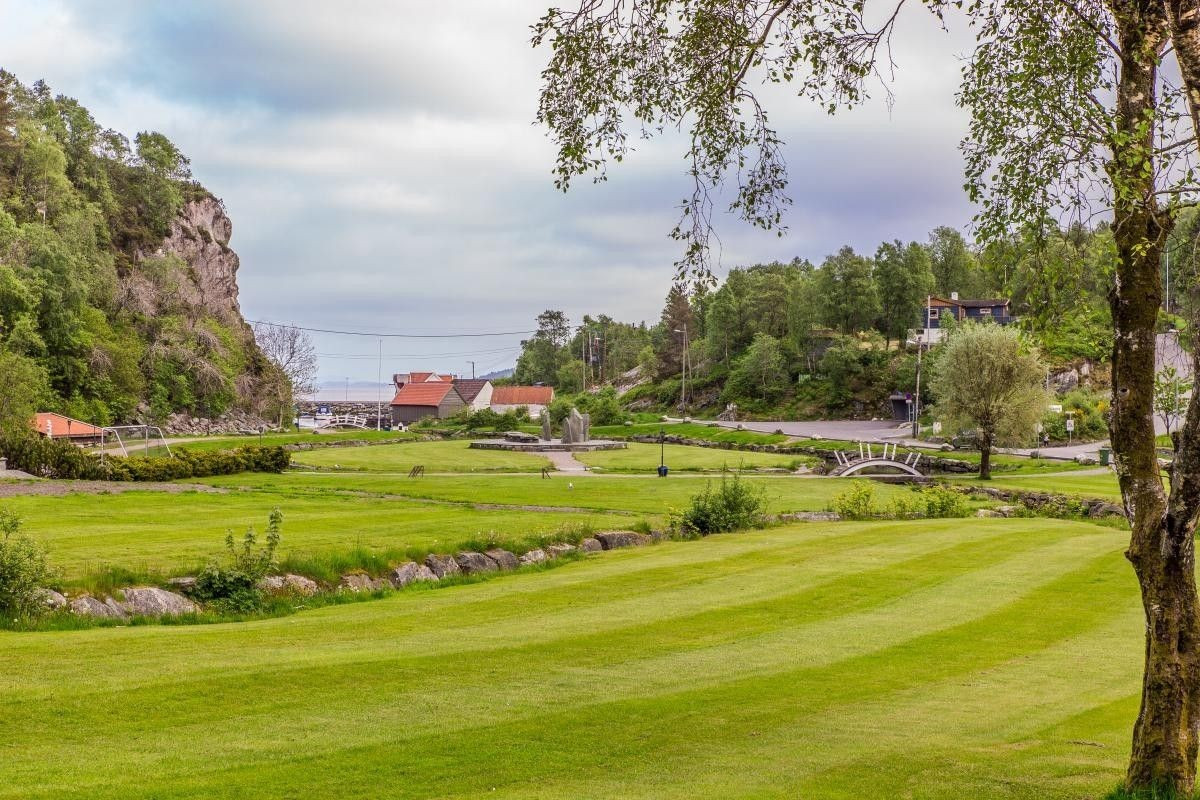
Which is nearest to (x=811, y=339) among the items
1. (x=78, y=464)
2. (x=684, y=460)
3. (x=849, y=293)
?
(x=849, y=293)

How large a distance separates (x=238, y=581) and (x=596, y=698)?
8255 millimetres

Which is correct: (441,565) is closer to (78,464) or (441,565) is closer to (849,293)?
(78,464)

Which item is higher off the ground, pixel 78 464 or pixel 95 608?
pixel 78 464

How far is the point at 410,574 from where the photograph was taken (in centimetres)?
1784

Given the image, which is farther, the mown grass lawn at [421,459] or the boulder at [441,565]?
the mown grass lawn at [421,459]

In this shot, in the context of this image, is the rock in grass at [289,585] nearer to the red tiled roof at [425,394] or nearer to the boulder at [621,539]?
the boulder at [621,539]

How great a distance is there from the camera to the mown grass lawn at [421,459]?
172 ft

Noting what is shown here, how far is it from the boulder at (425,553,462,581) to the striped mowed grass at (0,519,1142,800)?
2.65 metres

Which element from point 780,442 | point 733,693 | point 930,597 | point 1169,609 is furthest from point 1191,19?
point 780,442

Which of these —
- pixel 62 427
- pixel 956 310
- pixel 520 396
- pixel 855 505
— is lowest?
pixel 855 505

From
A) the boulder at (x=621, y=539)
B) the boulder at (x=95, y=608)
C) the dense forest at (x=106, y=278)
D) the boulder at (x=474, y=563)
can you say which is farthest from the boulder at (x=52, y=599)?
the dense forest at (x=106, y=278)

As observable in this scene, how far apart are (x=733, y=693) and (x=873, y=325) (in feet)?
375

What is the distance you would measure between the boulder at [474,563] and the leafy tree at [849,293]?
100m

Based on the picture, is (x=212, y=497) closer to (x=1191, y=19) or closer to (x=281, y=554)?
(x=281, y=554)
